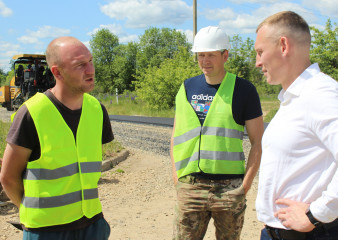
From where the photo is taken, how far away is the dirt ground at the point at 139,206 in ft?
14.9

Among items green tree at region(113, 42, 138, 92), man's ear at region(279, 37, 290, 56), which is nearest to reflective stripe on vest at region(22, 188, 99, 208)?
man's ear at region(279, 37, 290, 56)

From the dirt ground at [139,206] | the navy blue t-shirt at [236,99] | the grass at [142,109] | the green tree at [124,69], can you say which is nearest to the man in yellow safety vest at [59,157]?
the navy blue t-shirt at [236,99]

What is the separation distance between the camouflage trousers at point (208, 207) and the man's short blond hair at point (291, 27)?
144 centimetres

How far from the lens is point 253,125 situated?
297 centimetres

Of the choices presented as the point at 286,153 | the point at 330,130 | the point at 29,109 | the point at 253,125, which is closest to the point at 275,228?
the point at 286,153

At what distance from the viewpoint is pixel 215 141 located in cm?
294

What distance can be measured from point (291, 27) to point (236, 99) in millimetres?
1169

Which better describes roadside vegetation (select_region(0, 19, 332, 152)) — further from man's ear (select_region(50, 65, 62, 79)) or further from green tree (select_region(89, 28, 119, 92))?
man's ear (select_region(50, 65, 62, 79))

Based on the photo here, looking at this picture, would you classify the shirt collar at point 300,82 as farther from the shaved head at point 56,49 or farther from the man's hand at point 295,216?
the shaved head at point 56,49

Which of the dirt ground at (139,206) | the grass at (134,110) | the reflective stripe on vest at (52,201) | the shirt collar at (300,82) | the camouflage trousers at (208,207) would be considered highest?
the shirt collar at (300,82)

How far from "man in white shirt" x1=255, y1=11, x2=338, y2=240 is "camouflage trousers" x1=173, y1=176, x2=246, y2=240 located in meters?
0.93

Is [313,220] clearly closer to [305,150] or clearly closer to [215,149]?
[305,150]

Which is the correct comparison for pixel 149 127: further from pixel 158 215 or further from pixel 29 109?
pixel 29 109

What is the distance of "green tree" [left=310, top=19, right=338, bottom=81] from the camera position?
20016mm
